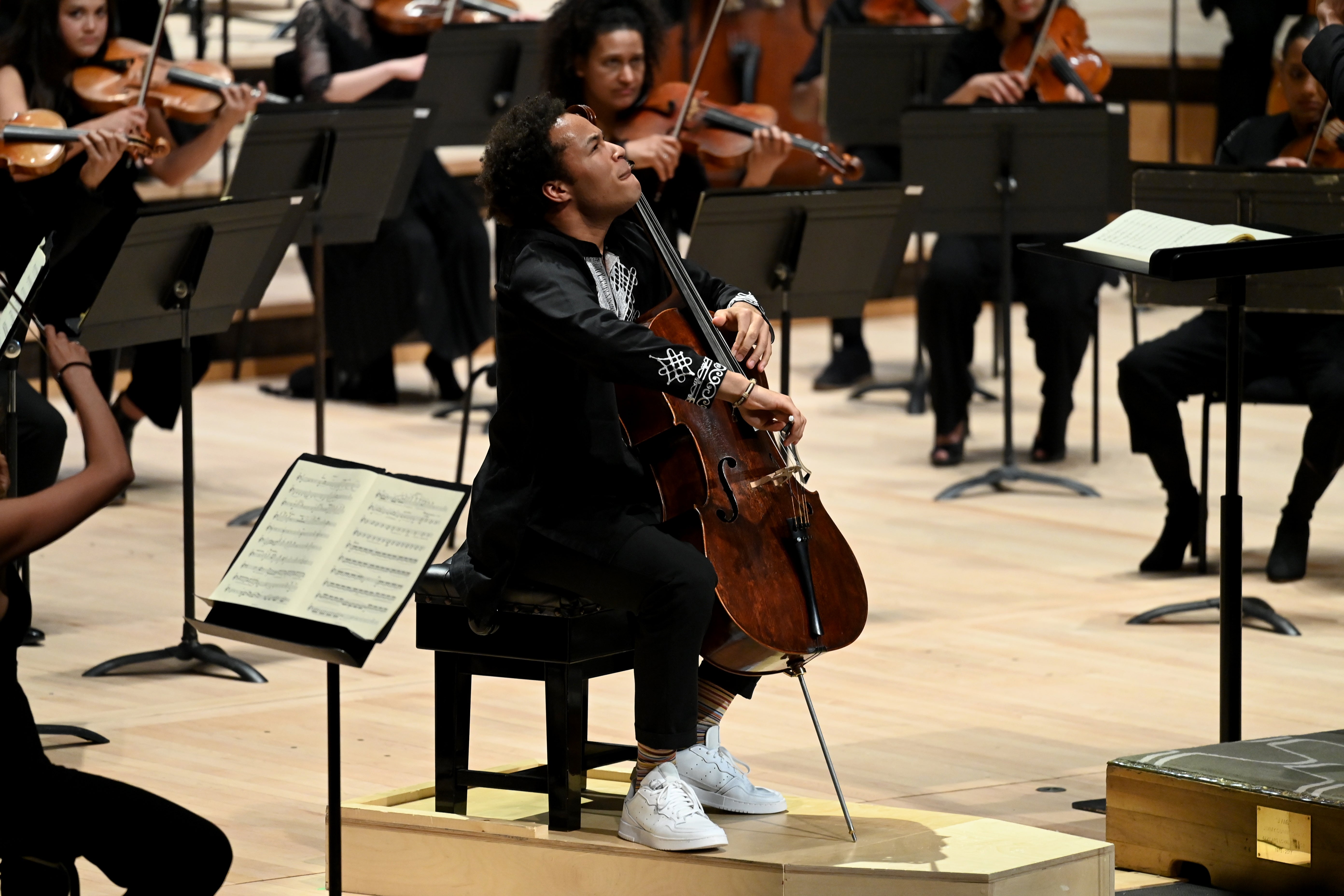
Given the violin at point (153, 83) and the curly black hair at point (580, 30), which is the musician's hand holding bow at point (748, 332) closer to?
the curly black hair at point (580, 30)

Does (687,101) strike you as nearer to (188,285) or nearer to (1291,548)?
(188,285)

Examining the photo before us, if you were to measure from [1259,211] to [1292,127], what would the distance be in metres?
0.91

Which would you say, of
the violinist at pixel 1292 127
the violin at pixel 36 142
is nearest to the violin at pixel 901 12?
the violinist at pixel 1292 127

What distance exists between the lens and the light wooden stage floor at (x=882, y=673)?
3.54 metres

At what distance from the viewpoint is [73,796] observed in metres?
2.44

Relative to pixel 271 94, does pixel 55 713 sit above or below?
below

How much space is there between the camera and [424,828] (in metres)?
2.98

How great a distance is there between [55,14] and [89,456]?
2.73m

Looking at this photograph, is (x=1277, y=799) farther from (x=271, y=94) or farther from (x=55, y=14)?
(x=271, y=94)

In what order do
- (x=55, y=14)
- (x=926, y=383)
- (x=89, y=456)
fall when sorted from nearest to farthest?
(x=89, y=456) → (x=55, y=14) → (x=926, y=383)

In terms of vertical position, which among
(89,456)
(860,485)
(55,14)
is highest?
(55,14)

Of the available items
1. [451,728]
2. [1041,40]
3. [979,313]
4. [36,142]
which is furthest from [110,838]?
[1041,40]

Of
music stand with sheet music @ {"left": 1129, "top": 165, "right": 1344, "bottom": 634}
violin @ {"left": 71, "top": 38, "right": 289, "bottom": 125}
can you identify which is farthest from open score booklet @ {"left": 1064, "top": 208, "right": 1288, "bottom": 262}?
violin @ {"left": 71, "top": 38, "right": 289, "bottom": 125}

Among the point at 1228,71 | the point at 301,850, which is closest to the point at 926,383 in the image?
the point at 1228,71
